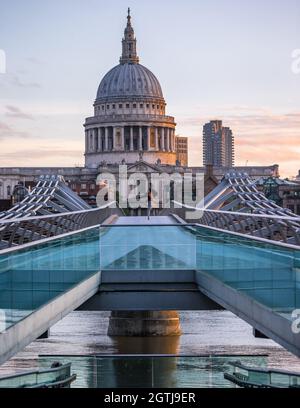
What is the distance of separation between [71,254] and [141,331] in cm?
2358

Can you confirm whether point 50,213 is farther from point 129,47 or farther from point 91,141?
point 129,47

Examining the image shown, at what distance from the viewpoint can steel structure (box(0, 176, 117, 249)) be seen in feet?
63.7

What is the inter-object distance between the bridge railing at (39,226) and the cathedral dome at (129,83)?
86747mm

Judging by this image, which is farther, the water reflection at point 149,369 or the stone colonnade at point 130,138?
the stone colonnade at point 130,138

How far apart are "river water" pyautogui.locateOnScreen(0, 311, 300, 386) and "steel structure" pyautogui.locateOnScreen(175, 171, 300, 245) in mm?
3200

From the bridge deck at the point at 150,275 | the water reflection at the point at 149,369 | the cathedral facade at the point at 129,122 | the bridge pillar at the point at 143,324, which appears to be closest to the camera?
the water reflection at the point at 149,369

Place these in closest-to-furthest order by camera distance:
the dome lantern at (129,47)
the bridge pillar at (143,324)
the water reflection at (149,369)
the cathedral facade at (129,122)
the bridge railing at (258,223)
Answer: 1. the water reflection at (149,369)
2. the bridge railing at (258,223)
3. the bridge pillar at (143,324)
4. the cathedral facade at (129,122)
5. the dome lantern at (129,47)

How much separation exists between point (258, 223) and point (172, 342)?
1238 cm

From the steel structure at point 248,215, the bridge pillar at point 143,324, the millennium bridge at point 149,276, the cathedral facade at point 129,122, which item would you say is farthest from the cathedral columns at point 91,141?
the millennium bridge at point 149,276

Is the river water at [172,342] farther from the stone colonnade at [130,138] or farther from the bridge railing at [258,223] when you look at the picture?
the stone colonnade at [130,138]

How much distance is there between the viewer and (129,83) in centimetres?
12319

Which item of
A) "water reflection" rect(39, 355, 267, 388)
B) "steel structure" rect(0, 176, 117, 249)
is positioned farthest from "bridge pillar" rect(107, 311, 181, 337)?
"water reflection" rect(39, 355, 267, 388)

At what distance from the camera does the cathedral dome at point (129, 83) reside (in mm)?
122688
